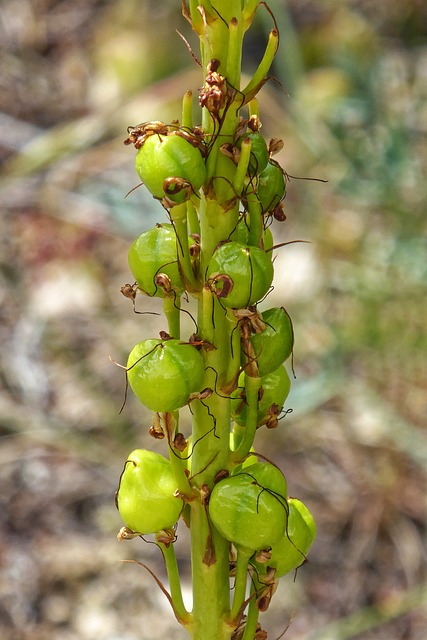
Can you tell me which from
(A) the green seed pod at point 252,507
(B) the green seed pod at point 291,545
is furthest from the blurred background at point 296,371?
(A) the green seed pod at point 252,507

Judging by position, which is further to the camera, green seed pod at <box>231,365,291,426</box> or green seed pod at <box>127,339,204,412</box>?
green seed pod at <box>231,365,291,426</box>

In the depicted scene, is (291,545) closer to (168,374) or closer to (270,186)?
(168,374)

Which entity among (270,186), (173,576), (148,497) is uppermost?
(270,186)

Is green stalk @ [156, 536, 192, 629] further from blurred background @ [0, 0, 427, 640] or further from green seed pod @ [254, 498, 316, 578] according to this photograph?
blurred background @ [0, 0, 427, 640]

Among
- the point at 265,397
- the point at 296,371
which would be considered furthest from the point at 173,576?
the point at 296,371

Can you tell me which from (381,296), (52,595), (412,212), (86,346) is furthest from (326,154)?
(52,595)

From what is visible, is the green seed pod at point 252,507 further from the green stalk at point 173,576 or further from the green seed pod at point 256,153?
the green seed pod at point 256,153

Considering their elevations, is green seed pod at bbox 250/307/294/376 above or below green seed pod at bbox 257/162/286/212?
below

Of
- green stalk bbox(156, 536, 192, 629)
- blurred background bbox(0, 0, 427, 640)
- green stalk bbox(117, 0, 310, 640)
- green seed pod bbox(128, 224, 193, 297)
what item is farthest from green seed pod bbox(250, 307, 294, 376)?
blurred background bbox(0, 0, 427, 640)
